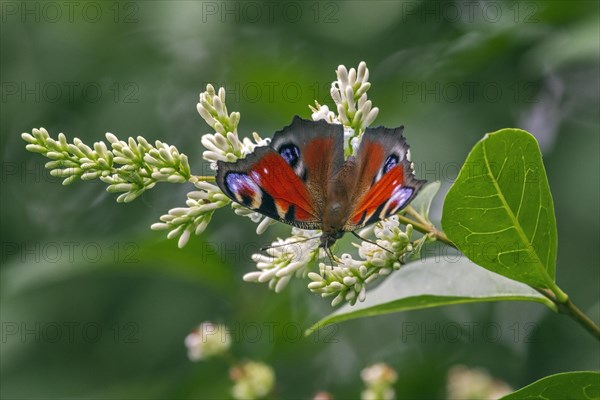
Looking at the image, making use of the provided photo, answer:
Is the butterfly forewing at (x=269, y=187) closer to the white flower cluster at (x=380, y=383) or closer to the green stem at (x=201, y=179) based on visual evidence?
the green stem at (x=201, y=179)

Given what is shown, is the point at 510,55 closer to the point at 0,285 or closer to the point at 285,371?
the point at 285,371

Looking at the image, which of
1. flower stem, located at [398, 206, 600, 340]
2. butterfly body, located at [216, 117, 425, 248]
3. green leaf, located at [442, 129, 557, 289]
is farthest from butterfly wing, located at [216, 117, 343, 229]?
green leaf, located at [442, 129, 557, 289]

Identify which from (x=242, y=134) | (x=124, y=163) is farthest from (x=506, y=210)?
(x=242, y=134)

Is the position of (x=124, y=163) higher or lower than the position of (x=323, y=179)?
higher

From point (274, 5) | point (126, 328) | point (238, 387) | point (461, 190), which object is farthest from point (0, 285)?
point (461, 190)

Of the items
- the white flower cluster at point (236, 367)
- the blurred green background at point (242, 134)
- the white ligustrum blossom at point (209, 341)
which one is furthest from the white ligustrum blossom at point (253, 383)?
the blurred green background at point (242, 134)

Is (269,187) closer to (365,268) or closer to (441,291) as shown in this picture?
(365,268)
